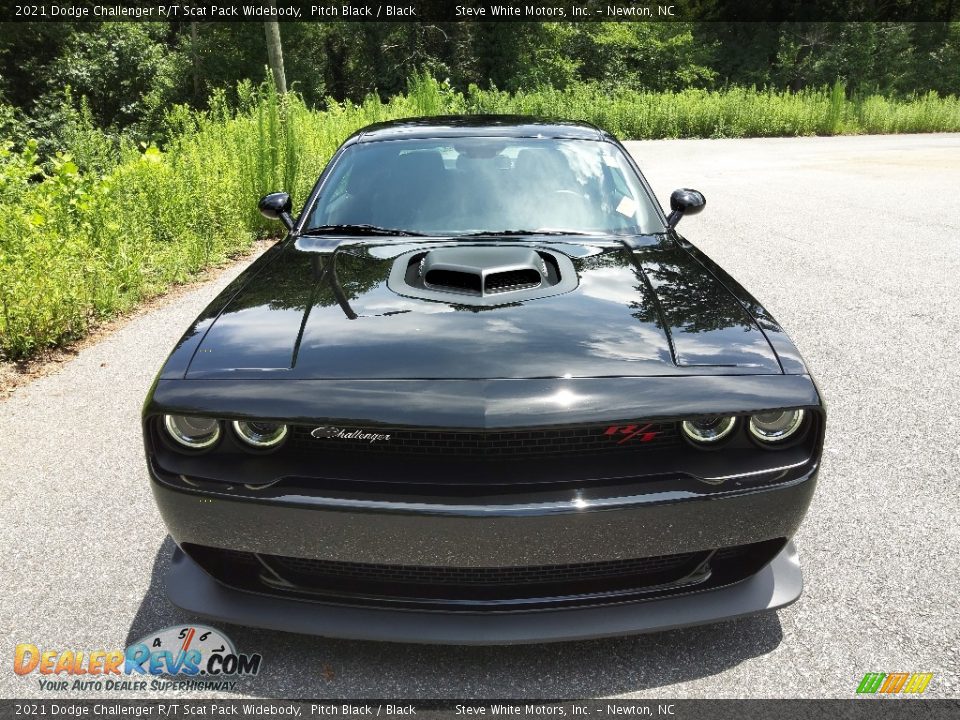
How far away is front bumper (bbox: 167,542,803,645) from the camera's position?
1996 millimetres

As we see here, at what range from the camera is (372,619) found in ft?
6.68

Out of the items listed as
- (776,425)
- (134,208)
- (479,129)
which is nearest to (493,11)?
(134,208)

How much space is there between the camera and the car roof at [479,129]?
384 centimetres

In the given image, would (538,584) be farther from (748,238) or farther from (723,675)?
(748,238)

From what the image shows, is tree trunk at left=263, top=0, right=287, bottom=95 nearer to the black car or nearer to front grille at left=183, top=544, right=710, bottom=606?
the black car

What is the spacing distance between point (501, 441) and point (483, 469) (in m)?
0.08

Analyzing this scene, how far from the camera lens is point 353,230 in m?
3.33

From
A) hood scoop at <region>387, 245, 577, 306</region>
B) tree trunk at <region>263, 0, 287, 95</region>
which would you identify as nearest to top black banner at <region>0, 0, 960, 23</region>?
tree trunk at <region>263, 0, 287, 95</region>

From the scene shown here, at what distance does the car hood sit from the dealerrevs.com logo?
2.74ft

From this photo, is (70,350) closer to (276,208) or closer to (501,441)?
(276,208)

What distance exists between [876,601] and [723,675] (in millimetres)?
702

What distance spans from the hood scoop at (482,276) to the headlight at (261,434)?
2.33 feet

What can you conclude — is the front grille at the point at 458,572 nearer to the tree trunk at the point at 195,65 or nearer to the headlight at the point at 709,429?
the headlight at the point at 709,429

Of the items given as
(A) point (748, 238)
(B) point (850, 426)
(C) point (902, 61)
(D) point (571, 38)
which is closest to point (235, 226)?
(A) point (748, 238)
